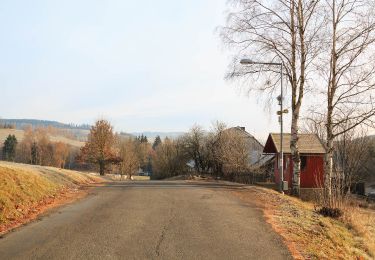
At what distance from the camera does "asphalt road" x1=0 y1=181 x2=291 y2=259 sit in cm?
912

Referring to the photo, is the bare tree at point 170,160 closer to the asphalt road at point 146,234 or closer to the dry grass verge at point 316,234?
the dry grass verge at point 316,234

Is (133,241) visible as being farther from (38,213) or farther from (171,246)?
(38,213)

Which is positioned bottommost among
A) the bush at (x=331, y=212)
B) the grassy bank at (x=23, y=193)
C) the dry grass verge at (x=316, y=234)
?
the dry grass verge at (x=316, y=234)

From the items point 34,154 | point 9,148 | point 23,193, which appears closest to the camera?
point 23,193

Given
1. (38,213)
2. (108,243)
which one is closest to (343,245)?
(108,243)

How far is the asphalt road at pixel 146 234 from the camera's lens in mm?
9117

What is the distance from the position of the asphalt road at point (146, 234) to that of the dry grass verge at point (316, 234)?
41cm

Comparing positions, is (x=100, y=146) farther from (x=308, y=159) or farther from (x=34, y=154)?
(x=34, y=154)

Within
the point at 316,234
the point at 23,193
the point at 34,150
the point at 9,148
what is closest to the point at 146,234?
the point at 316,234

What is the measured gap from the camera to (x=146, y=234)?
1073 centimetres

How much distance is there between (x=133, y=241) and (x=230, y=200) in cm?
821

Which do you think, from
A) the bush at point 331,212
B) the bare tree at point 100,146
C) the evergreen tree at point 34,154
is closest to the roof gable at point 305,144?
the bush at point 331,212

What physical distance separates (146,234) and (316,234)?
4.53 meters

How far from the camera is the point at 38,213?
1371cm
